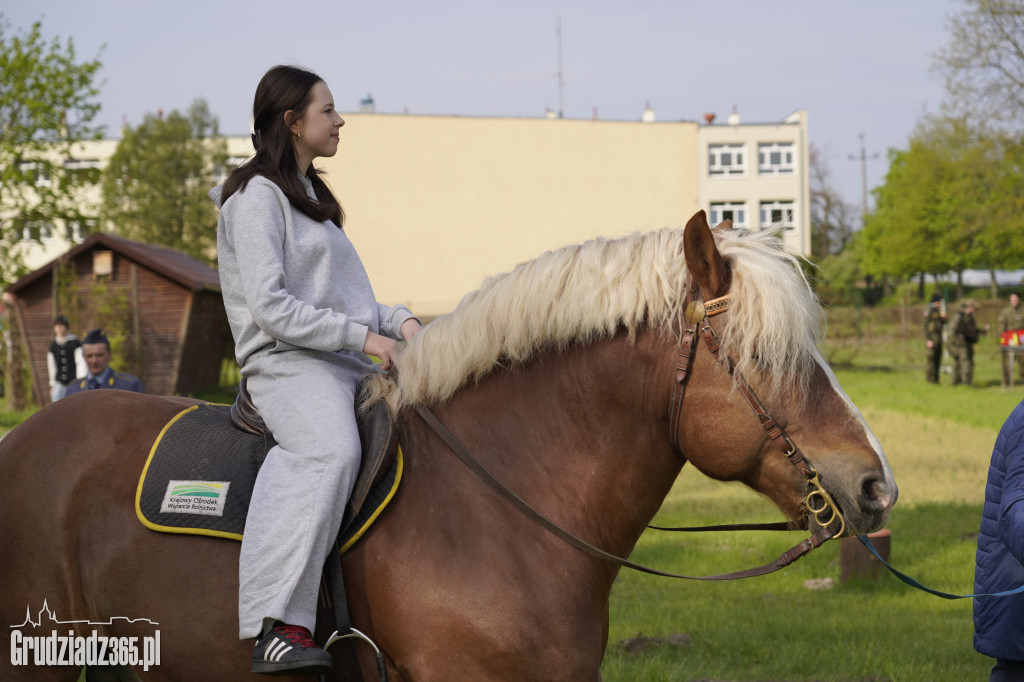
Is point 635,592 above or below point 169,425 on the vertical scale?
below

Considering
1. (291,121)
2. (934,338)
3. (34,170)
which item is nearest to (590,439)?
(291,121)

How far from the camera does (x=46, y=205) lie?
790 inches

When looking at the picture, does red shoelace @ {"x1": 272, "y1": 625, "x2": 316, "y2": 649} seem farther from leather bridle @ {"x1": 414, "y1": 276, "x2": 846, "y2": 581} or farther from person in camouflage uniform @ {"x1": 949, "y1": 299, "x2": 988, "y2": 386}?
person in camouflage uniform @ {"x1": 949, "y1": 299, "x2": 988, "y2": 386}

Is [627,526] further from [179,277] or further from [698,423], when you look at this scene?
[179,277]

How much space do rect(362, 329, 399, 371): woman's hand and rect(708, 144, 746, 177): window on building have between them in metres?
48.6

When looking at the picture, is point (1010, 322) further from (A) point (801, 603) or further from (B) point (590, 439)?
(B) point (590, 439)

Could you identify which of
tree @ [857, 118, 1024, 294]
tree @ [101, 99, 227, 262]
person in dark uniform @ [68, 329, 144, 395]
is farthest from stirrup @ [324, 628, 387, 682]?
tree @ [101, 99, 227, 262]

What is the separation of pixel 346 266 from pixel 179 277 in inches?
751

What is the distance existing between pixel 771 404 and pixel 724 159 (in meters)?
49.9

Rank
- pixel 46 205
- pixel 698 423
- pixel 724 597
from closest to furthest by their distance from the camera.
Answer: pixel 698 423 → pixel 724 597 → pixel 46 205

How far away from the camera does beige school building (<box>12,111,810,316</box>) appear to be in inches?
1772

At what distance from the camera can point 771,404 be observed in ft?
7.72

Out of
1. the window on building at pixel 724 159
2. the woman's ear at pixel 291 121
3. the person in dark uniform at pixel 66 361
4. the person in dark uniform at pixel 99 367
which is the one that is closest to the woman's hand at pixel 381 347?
the woman's ear at pixel 291 121

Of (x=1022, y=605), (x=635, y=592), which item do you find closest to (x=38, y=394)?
(x=635, y=592)
